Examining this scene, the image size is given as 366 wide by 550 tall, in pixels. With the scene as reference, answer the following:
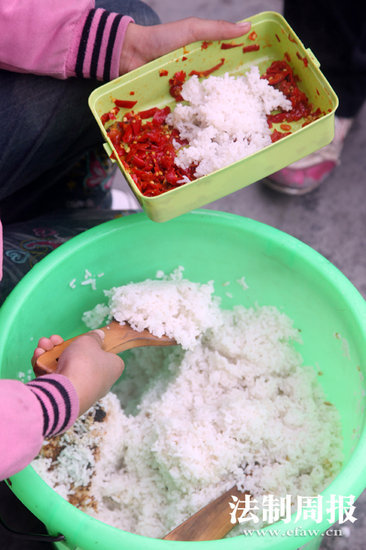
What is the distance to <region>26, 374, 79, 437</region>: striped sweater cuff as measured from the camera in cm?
84

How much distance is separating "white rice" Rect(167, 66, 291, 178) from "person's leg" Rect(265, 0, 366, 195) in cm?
59

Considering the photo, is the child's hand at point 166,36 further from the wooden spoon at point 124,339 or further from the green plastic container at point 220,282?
the wooden spoon at point 124,339

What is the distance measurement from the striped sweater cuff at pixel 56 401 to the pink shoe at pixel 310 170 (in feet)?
3.44

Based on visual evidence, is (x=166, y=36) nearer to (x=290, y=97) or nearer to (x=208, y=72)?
(x=208, y=72)

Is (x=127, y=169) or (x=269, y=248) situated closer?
(x=127, y=169)

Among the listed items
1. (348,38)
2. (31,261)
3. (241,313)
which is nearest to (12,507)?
(31,261)

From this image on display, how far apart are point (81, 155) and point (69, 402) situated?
662 millimetres

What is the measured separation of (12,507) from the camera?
4.29 feet

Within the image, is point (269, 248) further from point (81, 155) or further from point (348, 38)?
point (348, 38)

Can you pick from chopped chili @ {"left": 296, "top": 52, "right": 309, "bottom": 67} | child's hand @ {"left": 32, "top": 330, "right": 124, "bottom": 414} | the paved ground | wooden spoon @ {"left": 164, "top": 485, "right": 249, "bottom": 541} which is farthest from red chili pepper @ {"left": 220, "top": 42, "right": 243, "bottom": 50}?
wooden spoon @ {"left": 164, "top": 485, "right": 249, "bottom": 541}

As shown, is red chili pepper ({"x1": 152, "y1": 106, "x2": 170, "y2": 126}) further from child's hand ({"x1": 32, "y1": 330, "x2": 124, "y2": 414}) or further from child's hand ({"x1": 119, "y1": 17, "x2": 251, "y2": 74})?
child's hand ({"x1": 32, "y1": 330, "x2": 124, "y2": 414})

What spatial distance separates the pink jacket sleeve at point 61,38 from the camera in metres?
1.04

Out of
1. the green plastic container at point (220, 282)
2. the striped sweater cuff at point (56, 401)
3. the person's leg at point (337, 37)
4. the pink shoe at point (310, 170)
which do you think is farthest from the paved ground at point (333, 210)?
the striped sweater cuff at point (56, 401)

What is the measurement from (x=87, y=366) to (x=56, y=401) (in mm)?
93
